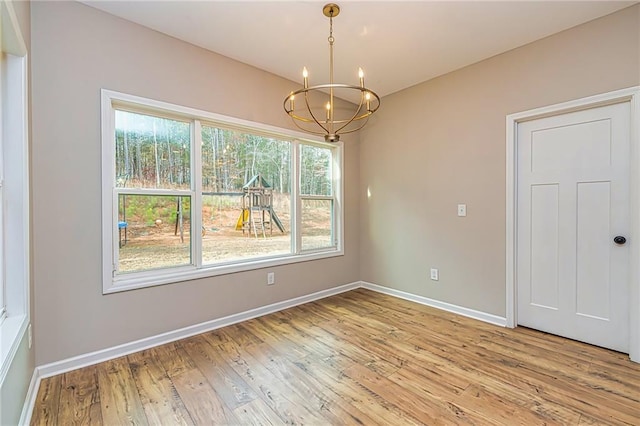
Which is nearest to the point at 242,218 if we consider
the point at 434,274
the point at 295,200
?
the point at 295,200

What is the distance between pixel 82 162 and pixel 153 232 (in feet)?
2.49

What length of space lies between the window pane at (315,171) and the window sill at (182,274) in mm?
942

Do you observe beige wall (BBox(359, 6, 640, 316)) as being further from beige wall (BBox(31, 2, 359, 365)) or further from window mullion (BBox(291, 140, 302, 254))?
beige wall (BBox(31, 2, 359, 365))

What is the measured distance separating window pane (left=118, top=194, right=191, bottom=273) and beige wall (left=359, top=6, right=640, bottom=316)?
2503 millimetres

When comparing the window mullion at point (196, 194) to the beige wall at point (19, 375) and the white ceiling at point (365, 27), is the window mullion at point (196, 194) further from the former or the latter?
the beige wall at point (19, 375)

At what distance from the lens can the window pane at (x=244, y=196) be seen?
2.99 metres

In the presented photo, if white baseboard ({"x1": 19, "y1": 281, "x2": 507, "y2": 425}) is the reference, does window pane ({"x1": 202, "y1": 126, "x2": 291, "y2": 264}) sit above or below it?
above

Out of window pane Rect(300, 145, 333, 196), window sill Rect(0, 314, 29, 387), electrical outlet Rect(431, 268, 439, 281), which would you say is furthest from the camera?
window pane Rect(300, 145, 333, 196)

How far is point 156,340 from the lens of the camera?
253 cm

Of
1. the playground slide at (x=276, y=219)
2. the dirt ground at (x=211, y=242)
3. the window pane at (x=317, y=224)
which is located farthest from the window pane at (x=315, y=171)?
the playground slide at (x=276, y=219)

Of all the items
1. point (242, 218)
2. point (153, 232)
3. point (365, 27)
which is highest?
point (365, 27)

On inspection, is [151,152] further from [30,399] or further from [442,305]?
[442,305]

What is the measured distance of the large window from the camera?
2.44 metres

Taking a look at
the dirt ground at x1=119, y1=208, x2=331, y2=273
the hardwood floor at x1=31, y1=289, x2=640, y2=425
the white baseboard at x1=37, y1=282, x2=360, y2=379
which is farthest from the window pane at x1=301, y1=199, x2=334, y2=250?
the hardwood floor at x1=31, y1=289, x2=640, y2=425
